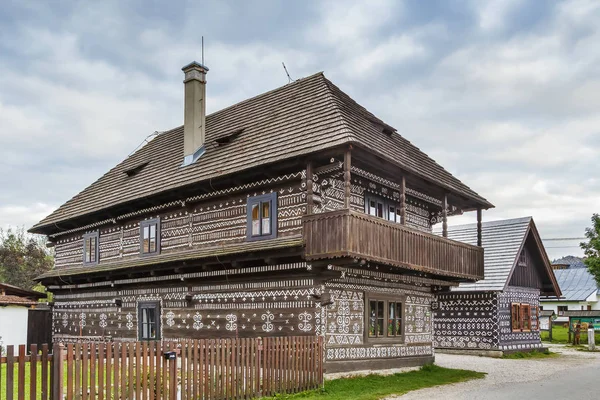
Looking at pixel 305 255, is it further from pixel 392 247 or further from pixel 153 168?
pixel 153 168

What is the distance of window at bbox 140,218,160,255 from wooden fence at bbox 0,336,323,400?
864 centimetres

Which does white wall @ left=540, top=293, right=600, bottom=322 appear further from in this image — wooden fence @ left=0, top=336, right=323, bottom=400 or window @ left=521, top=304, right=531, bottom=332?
wooden fence @ left=0, top=336, right=323, bottom=400

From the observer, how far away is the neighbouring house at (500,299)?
2611 centimetres

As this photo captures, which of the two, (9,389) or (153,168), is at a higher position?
(153,168)

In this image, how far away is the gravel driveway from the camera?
14430mm

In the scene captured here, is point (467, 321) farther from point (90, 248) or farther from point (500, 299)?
point (90, 248)

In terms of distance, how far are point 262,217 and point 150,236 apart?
567 centimetres

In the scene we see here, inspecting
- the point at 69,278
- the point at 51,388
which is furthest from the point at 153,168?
the point at 51,388

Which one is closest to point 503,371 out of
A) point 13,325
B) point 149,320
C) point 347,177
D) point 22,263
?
point 347,177

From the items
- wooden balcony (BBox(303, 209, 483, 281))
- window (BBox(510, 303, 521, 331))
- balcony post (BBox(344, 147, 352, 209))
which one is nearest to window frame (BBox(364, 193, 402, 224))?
wooden balcony (BBox(303, 209, 483, 281))

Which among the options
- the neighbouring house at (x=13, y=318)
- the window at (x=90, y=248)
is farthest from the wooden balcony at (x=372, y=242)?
the neighbouring house at (x=13, y=318)

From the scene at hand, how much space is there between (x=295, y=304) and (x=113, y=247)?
963cm

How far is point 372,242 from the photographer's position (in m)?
15.1

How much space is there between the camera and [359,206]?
17.9 m
